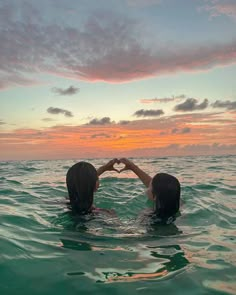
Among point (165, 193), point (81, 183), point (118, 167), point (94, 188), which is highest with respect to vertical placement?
point (81, 183)

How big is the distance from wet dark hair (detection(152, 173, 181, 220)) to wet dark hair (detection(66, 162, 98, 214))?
3.93ft

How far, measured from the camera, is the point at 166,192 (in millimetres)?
5918

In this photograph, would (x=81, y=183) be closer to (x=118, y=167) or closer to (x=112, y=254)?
(x=112, y=254)

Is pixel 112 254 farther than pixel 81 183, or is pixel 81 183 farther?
pixel 81 183

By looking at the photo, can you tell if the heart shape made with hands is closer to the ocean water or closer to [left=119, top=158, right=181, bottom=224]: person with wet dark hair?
the ocean water

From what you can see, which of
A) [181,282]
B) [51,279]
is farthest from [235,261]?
[51,279]

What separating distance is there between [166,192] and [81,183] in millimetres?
1619

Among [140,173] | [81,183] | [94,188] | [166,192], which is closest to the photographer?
[166,192]

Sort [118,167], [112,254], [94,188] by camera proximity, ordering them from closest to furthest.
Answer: [112,254], [94,188], [118,167]

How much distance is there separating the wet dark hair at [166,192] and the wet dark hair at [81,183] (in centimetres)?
120

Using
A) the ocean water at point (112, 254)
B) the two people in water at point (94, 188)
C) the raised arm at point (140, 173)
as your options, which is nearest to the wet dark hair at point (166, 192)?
the two people in water at point (94, 188)

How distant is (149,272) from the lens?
13.7 ft

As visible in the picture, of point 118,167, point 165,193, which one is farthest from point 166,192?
point 118,167

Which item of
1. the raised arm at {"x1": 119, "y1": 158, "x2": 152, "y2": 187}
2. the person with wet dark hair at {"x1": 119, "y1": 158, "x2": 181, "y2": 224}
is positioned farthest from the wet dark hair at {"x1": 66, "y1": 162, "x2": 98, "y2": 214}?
the raised arm at {"x1": 119, "y1": 158, "x2": 152, "y2": 187}
